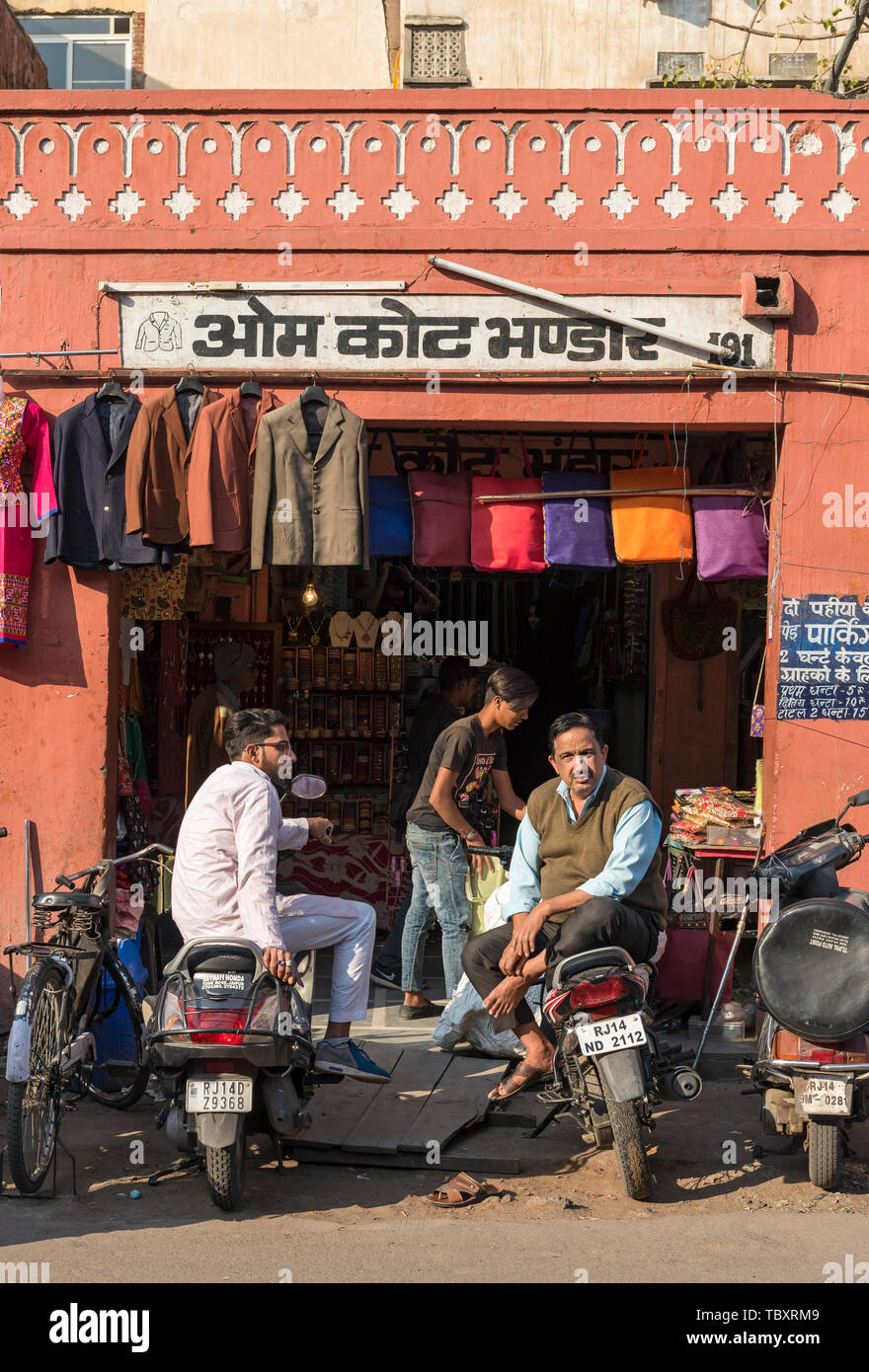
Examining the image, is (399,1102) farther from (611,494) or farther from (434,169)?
(434,169)

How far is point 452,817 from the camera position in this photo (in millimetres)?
7363

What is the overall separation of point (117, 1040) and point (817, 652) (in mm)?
4225

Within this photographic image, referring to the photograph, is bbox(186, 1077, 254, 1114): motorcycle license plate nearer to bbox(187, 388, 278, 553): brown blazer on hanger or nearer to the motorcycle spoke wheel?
the motorcycle spoke wheel

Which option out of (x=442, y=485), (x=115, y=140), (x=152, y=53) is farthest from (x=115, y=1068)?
(x=152, y=53)

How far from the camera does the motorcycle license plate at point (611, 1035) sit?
486 cm

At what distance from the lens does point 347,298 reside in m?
7.31

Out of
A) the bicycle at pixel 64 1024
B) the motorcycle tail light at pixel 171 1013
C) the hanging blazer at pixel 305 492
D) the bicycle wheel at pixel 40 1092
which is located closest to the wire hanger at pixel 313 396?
the hanging blazer at pixel 305 492

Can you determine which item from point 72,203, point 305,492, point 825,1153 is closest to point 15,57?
point 72,203

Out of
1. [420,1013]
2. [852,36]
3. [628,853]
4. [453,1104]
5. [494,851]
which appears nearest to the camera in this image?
[628,853]

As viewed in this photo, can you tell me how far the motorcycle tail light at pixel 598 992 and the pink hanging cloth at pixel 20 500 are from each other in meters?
3.93

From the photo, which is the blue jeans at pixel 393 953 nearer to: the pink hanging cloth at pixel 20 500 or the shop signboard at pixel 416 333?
the pink hanging cloth at pixel 20 500

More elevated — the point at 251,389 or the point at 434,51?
the point at 434,51

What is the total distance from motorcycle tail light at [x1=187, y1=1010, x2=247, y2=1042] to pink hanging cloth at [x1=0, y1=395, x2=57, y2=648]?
3.22 m

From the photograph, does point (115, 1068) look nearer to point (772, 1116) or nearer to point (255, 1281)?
point (255, 1281)
